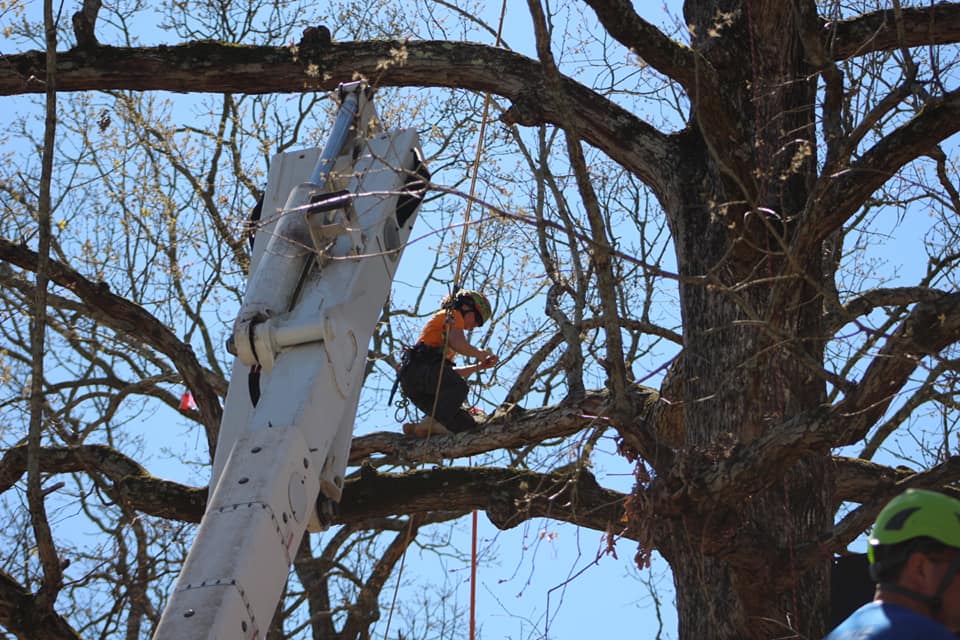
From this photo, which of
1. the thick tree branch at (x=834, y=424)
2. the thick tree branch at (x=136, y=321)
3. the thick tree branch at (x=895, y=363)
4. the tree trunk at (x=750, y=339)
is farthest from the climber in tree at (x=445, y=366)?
the thick tree branch at (x=895, y=363)

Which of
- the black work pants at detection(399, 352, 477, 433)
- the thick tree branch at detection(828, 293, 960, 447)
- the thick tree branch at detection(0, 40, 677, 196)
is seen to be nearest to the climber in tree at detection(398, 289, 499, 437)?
the black work pants at detection(399, 352, 477, 433)

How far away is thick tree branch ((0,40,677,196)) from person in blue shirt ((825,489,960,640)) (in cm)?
406

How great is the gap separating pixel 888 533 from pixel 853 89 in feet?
11.7

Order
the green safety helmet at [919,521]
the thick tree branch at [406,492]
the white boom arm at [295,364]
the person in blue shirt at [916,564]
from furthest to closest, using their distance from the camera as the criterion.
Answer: the thick tree branch at [406,492], the white boom arm at [295,364], the green safety helmet at [919,521], the person in blue shirt at [916,564]

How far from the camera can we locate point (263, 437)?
5.70 metres

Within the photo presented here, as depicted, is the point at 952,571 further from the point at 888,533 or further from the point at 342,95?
the point at 342,95

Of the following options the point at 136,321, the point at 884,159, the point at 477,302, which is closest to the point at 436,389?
the point at 477,302

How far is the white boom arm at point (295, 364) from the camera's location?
5.21m

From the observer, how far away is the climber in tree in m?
9.12

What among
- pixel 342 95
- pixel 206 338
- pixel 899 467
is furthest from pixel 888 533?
pixel 206 338

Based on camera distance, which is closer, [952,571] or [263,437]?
[952,571]

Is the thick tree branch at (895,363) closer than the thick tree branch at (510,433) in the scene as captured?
Yes

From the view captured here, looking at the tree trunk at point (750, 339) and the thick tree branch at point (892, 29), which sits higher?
the thick tree branch at point (892, 29)

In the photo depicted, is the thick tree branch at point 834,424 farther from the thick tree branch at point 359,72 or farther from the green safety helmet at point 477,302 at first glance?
the green safety helmet at point 477,302
